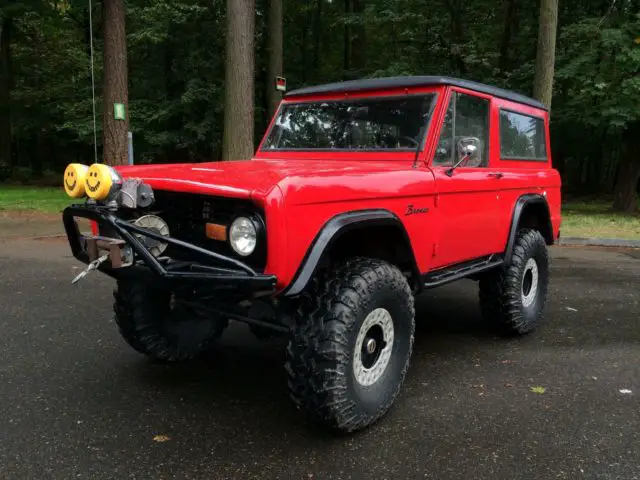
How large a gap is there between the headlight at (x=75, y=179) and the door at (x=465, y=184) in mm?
2081

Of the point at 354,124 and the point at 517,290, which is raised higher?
the point at 354,124

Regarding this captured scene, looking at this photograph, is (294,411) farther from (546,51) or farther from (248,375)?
(546,51)

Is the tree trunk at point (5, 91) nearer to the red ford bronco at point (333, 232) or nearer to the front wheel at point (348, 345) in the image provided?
the red ford bronco at point (333, 232)

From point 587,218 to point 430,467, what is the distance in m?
12.8

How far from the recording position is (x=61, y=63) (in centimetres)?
2748

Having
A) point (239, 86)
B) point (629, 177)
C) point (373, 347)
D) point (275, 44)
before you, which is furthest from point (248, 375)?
point (629, 177)

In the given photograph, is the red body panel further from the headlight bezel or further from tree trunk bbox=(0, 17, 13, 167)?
tree trunk bbox=(0, 17, 13, 167)

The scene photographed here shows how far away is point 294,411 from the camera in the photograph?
347 cm

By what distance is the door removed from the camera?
3.92 meters

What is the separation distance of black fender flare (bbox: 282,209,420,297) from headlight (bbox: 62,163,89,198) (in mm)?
1195

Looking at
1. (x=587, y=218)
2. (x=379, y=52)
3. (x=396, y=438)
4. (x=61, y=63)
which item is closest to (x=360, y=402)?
(x=396, y=438)

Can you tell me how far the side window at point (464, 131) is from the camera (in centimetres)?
400

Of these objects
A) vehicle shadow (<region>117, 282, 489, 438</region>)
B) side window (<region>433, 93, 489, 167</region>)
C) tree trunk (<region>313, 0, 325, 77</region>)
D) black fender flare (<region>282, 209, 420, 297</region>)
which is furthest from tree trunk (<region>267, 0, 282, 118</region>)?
black fender flare (<region>282, 209, 420, 297</region>)

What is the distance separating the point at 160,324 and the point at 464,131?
2.49 metres
